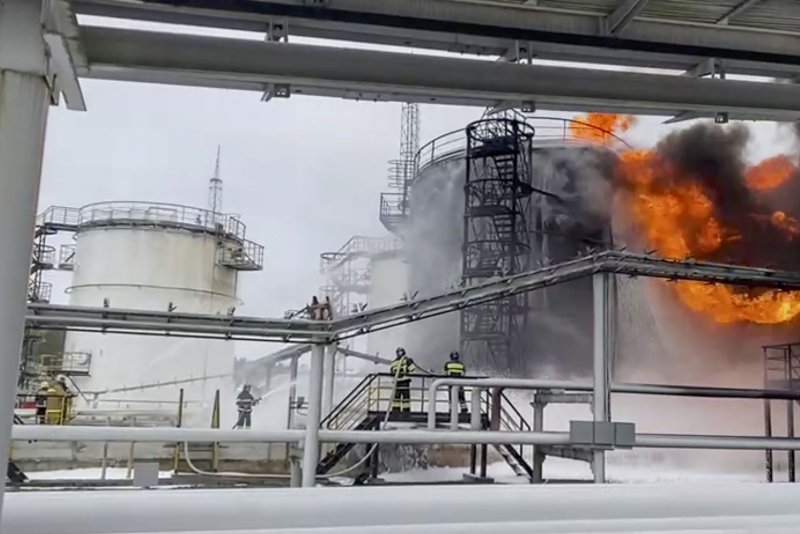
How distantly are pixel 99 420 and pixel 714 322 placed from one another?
10150mm

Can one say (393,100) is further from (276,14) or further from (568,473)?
(568,473)

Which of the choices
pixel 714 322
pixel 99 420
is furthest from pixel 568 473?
pixel 99 420

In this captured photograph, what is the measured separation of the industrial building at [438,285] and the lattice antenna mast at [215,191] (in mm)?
89

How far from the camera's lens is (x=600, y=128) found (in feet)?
38.2

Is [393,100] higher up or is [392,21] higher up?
[392,21]

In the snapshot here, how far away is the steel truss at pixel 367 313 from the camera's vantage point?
4.07m

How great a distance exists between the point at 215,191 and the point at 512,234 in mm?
8892

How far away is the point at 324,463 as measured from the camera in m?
6.18

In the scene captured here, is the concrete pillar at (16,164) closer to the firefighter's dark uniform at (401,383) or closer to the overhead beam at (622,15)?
the overhead beam at (622,15)

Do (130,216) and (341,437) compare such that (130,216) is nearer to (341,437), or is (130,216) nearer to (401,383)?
(401,383)

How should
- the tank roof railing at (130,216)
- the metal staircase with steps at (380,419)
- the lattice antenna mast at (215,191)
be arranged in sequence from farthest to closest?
the lattice antenna mast at (215,191), the tank roof railing at (130,216), the metal staircase with steps at (380,419)

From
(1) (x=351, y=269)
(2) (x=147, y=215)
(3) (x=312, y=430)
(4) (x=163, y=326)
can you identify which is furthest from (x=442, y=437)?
(1) (x=351, y=269)

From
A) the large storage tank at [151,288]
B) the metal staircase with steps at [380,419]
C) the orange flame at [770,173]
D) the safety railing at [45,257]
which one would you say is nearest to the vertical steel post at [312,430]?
the metal staircase with steps at [380,419]

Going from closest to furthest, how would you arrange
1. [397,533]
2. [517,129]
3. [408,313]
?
[397,533]
[408,313]
[517,129]
